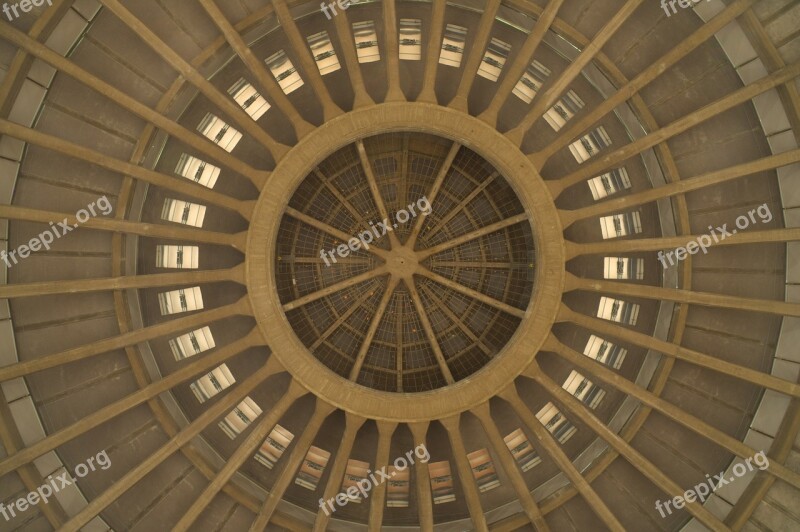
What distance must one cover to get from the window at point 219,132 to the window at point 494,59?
10.1 meters

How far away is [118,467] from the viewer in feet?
67.2

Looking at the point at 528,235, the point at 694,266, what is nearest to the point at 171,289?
the point at 528,235

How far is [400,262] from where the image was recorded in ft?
73.9

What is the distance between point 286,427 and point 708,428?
1606 cm

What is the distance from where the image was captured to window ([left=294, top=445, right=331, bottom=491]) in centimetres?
2222

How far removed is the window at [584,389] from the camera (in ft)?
73.2

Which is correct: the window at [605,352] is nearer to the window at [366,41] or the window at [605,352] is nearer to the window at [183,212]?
the window at [366,41]

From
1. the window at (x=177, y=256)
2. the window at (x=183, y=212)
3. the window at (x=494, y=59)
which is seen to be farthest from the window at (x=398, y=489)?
the window at (x=494, y=59)

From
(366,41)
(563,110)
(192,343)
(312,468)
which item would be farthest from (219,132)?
(312,468)

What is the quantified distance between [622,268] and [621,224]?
5.92 feet

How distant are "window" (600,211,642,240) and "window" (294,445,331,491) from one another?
48.3 feet

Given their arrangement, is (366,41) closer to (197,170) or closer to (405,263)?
(197,170)

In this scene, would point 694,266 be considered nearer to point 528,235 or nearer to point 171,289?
point 528,235

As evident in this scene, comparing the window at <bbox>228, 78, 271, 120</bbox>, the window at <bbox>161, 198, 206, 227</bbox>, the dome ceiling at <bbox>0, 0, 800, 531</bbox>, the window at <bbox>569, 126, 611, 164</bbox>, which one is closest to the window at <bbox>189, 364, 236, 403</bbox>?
the dome ceiling at <bbox>0, 0, 800, 531</bbox>
